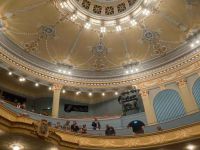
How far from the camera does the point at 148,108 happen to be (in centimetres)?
1833

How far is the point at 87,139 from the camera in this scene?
49.7ft

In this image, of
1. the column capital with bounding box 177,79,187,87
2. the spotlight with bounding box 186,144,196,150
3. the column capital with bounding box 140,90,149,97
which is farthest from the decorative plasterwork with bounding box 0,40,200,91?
the spotlight with bounding box 186,144,196,150

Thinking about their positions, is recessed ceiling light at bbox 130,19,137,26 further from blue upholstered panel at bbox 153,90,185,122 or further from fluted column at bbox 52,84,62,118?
fluted column at bbox 52,84,62,118

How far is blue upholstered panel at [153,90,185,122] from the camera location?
1764 cm

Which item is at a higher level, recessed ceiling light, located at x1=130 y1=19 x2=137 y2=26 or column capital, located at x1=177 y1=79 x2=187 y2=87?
recessed ceiling light, located at x1=130 y1=19 x2=137 y2=26

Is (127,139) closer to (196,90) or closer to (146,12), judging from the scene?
(196,90)

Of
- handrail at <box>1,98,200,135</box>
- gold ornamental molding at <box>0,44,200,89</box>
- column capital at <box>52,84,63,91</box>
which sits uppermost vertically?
gold ornamental molding at <box>0,44,200,89</box>

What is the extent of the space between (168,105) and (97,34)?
7.00 metres

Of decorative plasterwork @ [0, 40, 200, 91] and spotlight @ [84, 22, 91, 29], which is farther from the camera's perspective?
spotlight @ [84, 22, 91, 29]

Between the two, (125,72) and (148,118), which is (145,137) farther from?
(125,72)

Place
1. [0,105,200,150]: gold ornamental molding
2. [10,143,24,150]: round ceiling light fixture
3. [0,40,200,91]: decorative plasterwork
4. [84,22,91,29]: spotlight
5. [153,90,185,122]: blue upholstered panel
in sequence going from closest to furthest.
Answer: [10,143,24,150]: round ceiling light fixture → [0,105,200,150]: gold ornamental molding → [153,90,185,122]: blue upholstered panel → [0,40,200,91]: decorative plasterwork → [84,22,91,29]: spotlight

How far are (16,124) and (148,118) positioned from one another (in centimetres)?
958

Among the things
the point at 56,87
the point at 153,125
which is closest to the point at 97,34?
the point at 56,87

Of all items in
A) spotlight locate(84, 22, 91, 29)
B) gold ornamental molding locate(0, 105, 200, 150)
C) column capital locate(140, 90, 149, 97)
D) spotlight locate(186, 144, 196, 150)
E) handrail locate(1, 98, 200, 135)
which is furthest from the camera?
column capital locate(140, 90, 149, 97)
